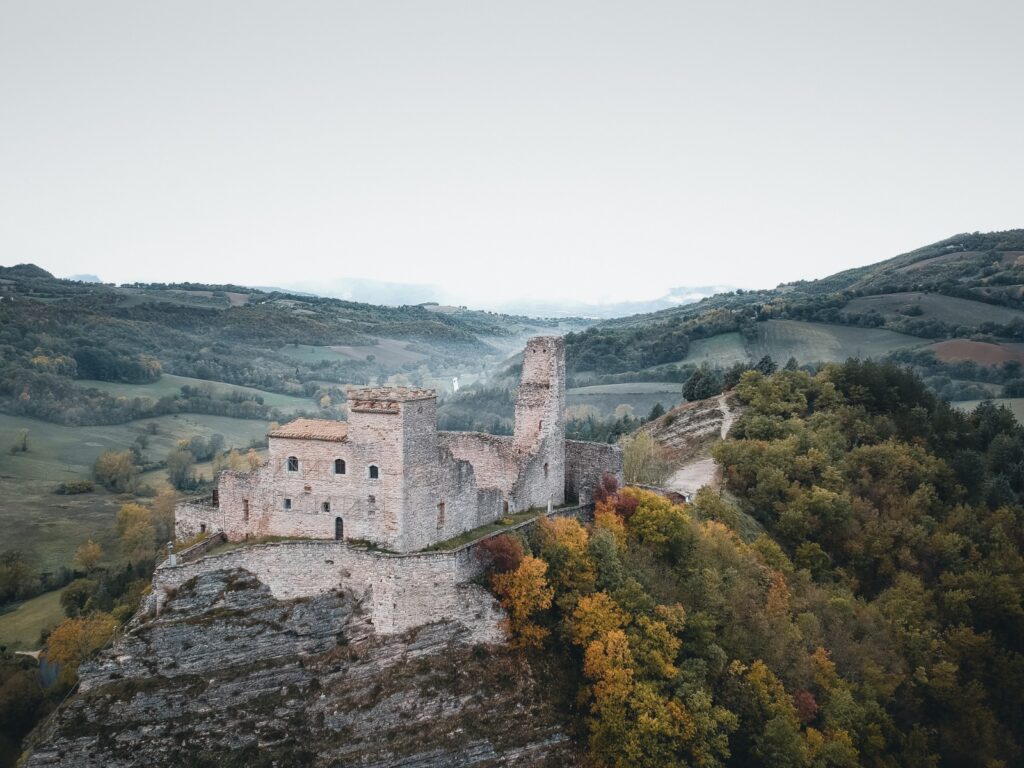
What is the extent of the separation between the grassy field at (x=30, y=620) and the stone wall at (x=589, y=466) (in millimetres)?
35899

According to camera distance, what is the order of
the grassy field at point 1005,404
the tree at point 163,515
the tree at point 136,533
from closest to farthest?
the tree at point 136,533, the tree at point 163,515, the grassy field at point 1005,404

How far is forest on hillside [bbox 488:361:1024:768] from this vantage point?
3153cm

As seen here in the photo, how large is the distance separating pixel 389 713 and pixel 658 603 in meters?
12.3

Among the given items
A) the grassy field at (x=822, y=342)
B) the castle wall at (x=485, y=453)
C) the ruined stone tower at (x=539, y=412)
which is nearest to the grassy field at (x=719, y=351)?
the grassy field at (x=822, y=342)

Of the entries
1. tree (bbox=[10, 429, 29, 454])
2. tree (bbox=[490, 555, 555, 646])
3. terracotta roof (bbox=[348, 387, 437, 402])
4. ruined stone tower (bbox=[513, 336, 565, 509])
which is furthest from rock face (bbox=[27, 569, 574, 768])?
tree (bbox=[10, 429, 29, 454])

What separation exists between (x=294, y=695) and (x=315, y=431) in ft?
32.2

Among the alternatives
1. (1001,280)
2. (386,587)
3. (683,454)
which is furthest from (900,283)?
(386,587)

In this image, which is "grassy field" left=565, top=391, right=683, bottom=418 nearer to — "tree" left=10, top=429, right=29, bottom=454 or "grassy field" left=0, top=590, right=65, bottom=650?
"tree" left=10, top=429, right=29, bottom=454

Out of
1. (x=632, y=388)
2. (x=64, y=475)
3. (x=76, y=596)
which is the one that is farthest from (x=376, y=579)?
(x=632, y=388)

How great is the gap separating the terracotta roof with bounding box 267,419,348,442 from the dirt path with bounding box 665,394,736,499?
80.4ft

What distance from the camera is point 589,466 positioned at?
41.5 meters

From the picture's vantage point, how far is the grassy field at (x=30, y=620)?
5172 centimetres

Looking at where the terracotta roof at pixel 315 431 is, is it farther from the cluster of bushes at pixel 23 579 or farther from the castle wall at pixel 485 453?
the cluster of bushes at pixel 23 579

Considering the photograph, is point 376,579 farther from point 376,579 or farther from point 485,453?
point 485,453
